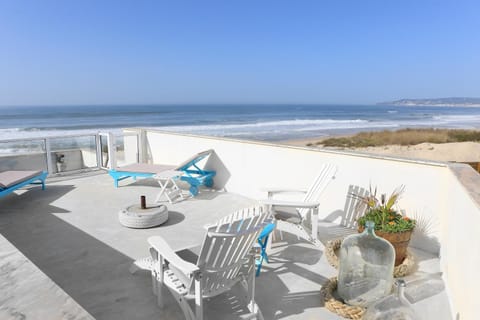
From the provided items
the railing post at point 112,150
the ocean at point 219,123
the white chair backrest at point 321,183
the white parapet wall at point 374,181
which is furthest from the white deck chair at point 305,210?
the ocean at point 219,123

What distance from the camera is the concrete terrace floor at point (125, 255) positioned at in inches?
91.0

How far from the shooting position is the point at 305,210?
3.53m

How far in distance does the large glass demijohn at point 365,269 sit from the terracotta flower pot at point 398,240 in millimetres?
684

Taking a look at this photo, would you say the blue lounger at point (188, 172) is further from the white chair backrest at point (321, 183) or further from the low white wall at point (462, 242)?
the low white wall at point (462, 242)

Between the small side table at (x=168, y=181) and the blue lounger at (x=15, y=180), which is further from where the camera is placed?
the small side table at (x=168, y=181)

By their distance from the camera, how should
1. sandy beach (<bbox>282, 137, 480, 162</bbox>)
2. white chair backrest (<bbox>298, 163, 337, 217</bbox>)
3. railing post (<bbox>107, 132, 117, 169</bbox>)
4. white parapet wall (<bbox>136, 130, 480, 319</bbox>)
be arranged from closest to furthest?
white parapet wall (<bbox>136, 130, 480, 319</bbox>), white chair backrest (<bbox>298, 163, 337, 217</bbox>), railing post (<bbox>107, 132, 117, 169</bbox>), sandy beach (<bbox>282, 137, 480, 162</bbox>)

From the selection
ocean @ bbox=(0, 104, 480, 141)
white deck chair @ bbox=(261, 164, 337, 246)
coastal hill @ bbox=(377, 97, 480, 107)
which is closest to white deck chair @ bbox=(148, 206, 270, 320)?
white deck chair @ bbox=(261, 164, 337, 246)

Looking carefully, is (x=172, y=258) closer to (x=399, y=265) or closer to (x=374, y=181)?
(x=399, y=265)

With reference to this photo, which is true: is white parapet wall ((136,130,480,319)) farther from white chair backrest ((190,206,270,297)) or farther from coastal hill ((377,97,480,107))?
coastal hill ((377,97,480,107))

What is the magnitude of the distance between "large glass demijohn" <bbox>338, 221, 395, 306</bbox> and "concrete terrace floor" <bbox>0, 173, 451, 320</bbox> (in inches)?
10.2

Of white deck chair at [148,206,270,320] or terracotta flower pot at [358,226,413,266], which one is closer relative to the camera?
white deck chair at [148,206,270,320]

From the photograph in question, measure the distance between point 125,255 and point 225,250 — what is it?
5.40 ft

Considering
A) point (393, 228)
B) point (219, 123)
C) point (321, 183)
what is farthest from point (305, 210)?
point (219, 123)

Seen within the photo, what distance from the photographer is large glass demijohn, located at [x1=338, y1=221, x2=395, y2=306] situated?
227cm
